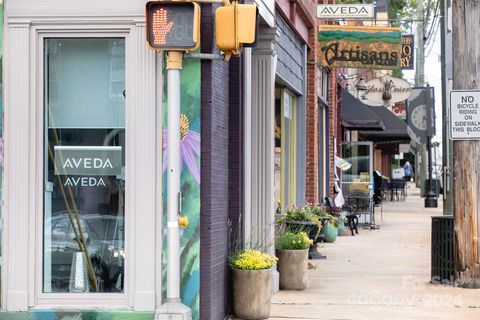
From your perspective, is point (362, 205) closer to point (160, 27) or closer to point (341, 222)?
point (341, 222)

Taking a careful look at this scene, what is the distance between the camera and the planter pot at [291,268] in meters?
11.3

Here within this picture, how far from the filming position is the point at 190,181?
804cm

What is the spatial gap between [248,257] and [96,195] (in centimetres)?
187

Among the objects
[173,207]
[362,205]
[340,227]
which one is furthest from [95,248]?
[362,205]

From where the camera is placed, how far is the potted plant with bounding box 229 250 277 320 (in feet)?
29.7

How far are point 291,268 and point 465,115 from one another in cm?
311

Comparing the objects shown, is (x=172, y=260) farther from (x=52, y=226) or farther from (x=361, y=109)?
(x=361, y=109)

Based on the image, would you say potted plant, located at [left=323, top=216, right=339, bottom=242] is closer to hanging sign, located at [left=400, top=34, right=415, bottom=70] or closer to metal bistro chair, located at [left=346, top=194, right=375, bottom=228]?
metal bistro chair, located at [left=346, top=194, right=375, bottom=228]

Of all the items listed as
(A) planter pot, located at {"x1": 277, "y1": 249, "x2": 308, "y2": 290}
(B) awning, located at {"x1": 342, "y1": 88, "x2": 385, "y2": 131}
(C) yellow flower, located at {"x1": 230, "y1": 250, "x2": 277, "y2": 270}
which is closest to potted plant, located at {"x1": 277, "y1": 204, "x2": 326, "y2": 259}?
(A) planter pot, located at {"x1": 277, "y1": 249, "x2": 308, "y2": 290}

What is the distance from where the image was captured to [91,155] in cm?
820

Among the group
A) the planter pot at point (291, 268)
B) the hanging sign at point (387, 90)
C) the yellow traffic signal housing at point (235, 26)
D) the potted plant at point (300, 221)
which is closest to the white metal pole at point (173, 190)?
the yellow traffic signal housing at point (235, 26)

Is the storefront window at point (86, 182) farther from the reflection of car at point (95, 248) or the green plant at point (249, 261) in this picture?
the green plant at point (249, 261)

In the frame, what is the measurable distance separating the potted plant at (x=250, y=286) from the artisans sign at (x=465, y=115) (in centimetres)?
395

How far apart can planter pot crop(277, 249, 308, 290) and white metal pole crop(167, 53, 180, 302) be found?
12.7 ft
